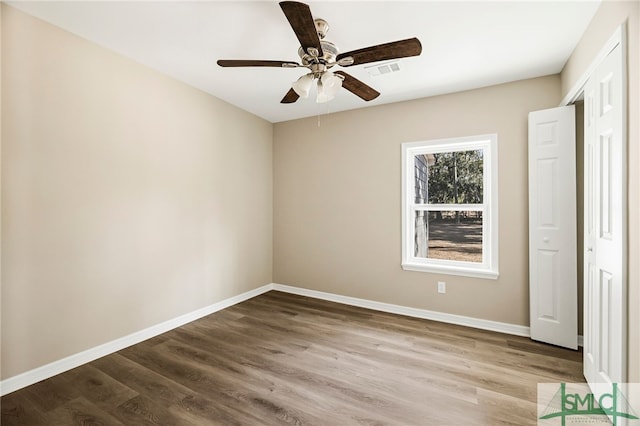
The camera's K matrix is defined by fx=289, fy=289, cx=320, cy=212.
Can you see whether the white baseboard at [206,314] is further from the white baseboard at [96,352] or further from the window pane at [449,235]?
the window pane at [449,235]

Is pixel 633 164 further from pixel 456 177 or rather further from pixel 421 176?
pixel 421 176

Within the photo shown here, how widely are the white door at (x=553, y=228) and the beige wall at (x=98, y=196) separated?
11.5ft

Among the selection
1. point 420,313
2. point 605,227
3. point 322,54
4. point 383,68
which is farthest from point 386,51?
point 420,313

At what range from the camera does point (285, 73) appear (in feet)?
9.59

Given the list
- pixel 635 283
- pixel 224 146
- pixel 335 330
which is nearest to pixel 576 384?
pixel 635 283

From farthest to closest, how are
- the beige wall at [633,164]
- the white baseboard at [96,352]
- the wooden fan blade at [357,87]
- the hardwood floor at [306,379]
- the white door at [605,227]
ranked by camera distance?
the wooden fan blade at [357,87] < the white baseboard at [96,352] < the hardwood floor at [306,379] < the white door at [605,227] < the beige wall at [633,164]

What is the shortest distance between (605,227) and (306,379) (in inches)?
89.9

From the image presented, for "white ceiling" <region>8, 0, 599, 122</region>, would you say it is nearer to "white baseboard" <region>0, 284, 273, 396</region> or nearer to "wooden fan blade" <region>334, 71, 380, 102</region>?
"wooden fan blade" <region>334, 71, 380, 102</region>

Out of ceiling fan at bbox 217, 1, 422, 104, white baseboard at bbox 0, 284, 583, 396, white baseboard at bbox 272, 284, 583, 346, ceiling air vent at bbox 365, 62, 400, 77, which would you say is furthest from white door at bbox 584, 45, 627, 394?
ceiling air vent at bbox 365, 62, 400, 77

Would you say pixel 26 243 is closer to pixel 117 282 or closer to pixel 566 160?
pixel 117 282

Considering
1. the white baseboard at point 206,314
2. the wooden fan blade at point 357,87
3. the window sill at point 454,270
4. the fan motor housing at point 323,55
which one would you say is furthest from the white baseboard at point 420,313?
the fan motor housing at point 323,55

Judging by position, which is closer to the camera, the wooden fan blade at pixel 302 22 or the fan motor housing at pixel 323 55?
the wooden fan blade at pixel 302 22

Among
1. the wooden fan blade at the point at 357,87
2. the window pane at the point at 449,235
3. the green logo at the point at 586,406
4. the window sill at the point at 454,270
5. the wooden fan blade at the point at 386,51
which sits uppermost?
the wooden fan blade at the point at 357,87

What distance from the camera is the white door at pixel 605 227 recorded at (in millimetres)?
1597
